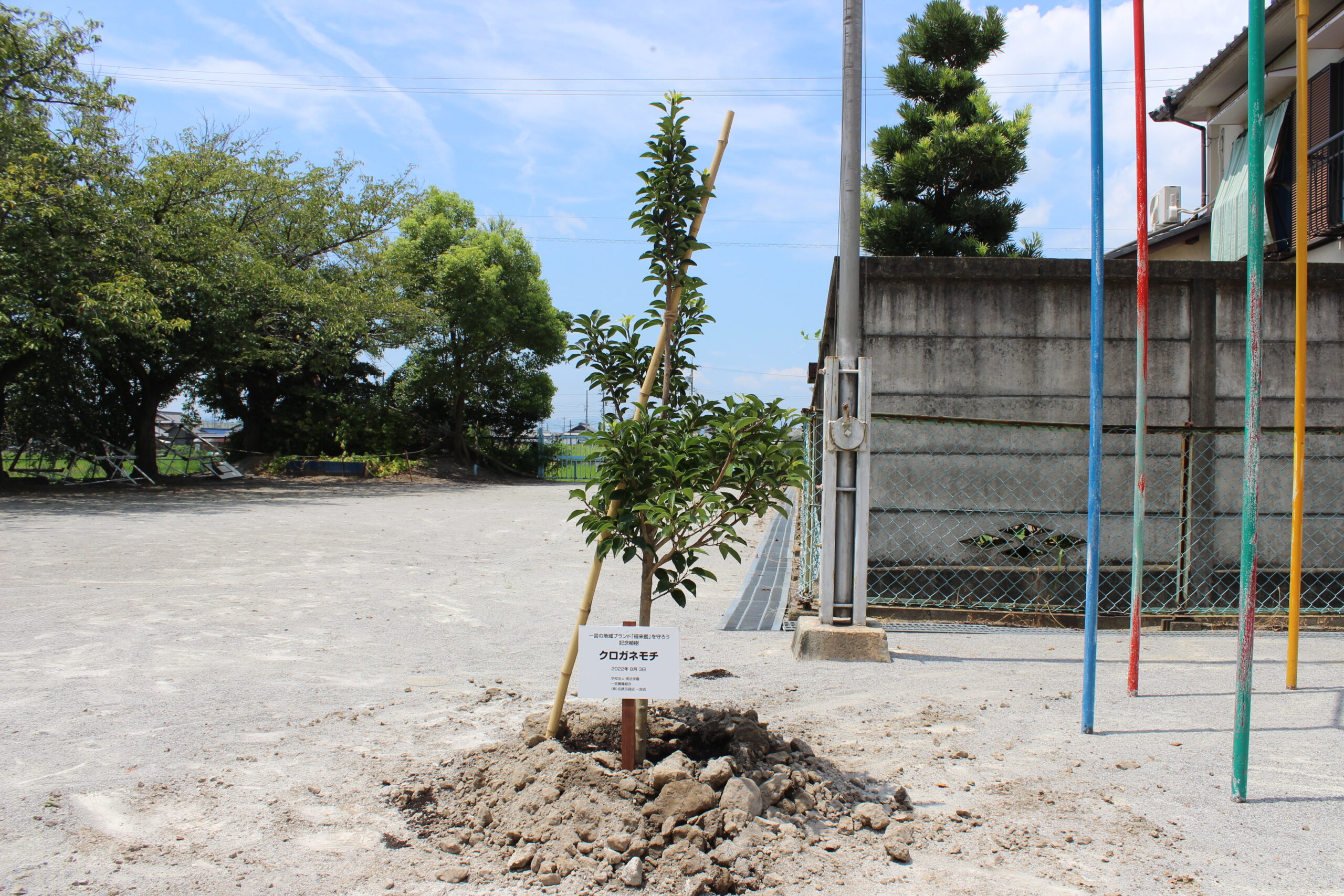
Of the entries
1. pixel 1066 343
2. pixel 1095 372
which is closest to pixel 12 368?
pixel 1066 343

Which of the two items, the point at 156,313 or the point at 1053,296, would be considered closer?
the point at 1053,296

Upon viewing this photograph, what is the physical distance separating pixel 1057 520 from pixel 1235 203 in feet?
21.4

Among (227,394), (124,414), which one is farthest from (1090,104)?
(227,394)

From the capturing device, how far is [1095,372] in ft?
12.3

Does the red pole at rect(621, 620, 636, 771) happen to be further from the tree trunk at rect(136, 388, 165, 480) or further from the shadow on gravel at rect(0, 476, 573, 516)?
the tree trunk at rect(136, 388, 165, 480)

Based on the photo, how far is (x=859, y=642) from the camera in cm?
509

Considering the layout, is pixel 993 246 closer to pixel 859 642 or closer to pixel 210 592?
pixel 859 642

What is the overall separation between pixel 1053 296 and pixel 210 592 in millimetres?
7116

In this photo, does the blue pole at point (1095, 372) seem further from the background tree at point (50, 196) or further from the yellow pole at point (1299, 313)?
the background tree at point (50, 196)

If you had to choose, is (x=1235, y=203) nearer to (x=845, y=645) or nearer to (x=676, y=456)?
(x=845, y=645)

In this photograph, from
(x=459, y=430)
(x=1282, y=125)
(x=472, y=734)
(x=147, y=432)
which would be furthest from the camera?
(x=459, y=430)

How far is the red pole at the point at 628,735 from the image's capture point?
3031 millimetres

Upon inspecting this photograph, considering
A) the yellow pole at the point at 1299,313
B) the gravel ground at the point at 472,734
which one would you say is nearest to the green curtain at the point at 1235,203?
the yellow pole at the point at 1299,313

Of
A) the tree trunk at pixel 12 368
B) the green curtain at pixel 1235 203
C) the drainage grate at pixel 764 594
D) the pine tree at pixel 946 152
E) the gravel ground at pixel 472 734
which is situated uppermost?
the pine tree at pixel 946 152
